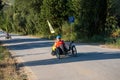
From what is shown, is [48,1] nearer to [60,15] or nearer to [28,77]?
[60,15]

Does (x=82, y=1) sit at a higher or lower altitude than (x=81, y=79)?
higher

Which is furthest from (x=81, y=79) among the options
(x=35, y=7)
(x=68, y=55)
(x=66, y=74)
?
(x=35, y=7)

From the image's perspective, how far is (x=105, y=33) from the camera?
43.8 m

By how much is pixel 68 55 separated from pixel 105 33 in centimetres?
2192

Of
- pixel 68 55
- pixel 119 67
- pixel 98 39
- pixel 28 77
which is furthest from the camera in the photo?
pixel 98 39

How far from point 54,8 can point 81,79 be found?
38345 mm

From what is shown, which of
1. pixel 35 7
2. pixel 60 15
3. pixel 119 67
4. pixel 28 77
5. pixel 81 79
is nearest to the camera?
pixel 81 79

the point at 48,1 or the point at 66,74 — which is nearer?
the point at 66,74

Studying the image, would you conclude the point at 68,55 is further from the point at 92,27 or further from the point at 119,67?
the point at 92,27

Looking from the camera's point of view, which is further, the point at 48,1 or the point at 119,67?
the point at 48,1

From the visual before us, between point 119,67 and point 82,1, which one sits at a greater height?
point 82,1

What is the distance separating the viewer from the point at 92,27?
1789 inches

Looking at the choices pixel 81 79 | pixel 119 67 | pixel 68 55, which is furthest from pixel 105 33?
pixel 81 79

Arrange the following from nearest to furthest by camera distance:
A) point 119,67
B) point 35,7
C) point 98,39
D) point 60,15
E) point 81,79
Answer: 1. point 81,79
2. point 119,67
3. point 98,39
4. point 60,15
5. point 35,7
